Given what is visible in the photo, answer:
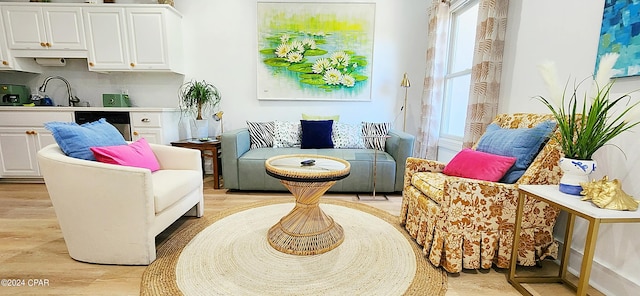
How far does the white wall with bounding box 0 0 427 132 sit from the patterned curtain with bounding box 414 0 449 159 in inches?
12.9

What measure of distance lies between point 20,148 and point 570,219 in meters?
5.17

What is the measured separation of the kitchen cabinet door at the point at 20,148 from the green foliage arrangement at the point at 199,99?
1485 millimetres

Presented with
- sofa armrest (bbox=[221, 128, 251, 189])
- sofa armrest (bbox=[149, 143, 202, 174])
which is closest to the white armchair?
sofa armrest (bbox=[149, 143, 202, 174])

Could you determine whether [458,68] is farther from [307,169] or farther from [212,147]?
[212,147]

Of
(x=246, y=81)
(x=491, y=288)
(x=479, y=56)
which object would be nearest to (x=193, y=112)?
(x=246, y=81)

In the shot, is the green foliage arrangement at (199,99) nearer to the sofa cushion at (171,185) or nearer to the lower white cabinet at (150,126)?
the lower white cabinet at (150,126)

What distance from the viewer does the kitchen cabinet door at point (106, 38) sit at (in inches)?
120

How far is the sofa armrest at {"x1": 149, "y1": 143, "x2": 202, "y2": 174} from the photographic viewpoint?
7.24ft

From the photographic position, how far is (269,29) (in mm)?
3475

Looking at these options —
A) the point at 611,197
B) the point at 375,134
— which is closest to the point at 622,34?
the point at 611,197

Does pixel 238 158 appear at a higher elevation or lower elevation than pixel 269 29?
lower

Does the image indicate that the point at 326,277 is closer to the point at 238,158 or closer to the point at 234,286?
the point at 234,286

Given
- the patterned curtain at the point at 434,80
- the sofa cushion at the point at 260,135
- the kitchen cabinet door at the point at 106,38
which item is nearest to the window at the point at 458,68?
the patterned curtain at the point at 434,80

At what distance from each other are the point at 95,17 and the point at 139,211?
2.86 metres
